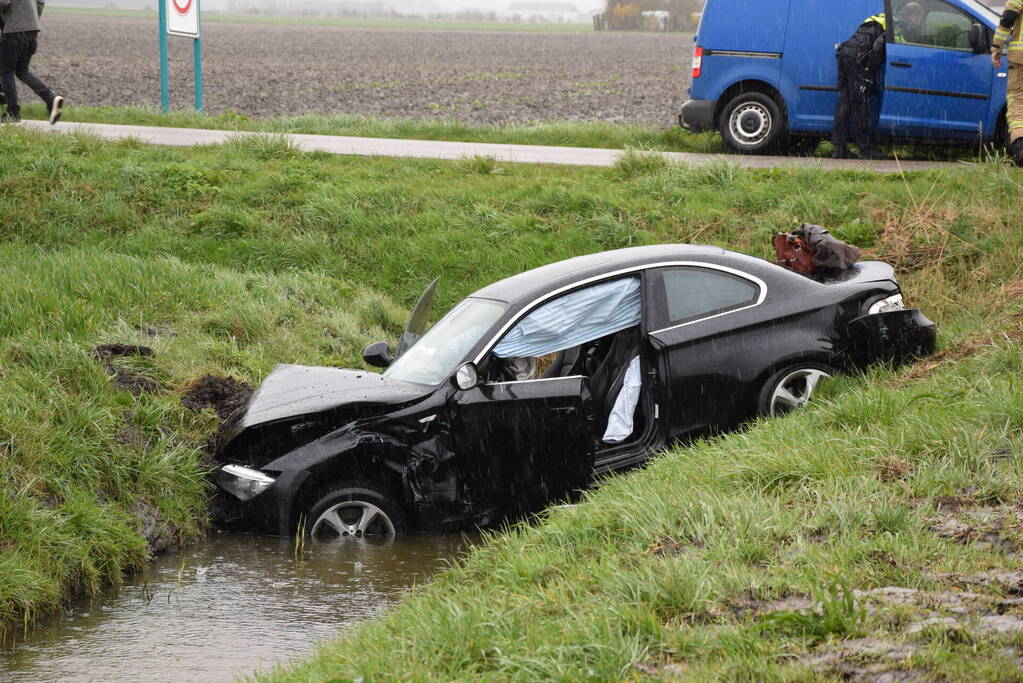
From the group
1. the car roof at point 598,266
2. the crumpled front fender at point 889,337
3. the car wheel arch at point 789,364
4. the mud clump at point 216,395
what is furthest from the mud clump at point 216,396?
the crumpled front fender at point 889,337

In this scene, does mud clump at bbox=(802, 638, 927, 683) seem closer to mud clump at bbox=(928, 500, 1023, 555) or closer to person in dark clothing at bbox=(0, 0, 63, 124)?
mud clump at bbox=(928, 500, 1023, 555)

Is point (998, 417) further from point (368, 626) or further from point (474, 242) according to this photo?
point (474, 242)

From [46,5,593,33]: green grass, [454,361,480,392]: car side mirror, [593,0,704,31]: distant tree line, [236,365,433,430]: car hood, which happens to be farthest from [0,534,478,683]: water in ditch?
[46,5,593,33]: green grass

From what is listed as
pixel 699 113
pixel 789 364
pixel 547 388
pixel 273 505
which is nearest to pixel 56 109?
pixel 699 113

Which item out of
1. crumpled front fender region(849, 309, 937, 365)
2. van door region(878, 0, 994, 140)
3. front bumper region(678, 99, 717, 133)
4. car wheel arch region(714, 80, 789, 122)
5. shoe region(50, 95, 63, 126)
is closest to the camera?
crumpled front fender region(849, 309, 937, 365)

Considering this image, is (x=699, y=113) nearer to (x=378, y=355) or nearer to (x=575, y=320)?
(x=378, y=355)

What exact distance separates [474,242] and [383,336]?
193 centimetres

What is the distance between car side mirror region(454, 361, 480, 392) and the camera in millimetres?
6695

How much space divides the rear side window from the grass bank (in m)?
1.34

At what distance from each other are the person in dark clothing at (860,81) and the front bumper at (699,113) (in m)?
1.60

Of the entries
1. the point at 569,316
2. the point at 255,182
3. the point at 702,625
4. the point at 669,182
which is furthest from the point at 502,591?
the point at 255,182

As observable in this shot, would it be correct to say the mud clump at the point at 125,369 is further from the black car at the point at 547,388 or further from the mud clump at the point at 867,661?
the mud clump at the point at 867,661

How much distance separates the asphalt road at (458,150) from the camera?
13.8 meters

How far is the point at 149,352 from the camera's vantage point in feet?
29.5
